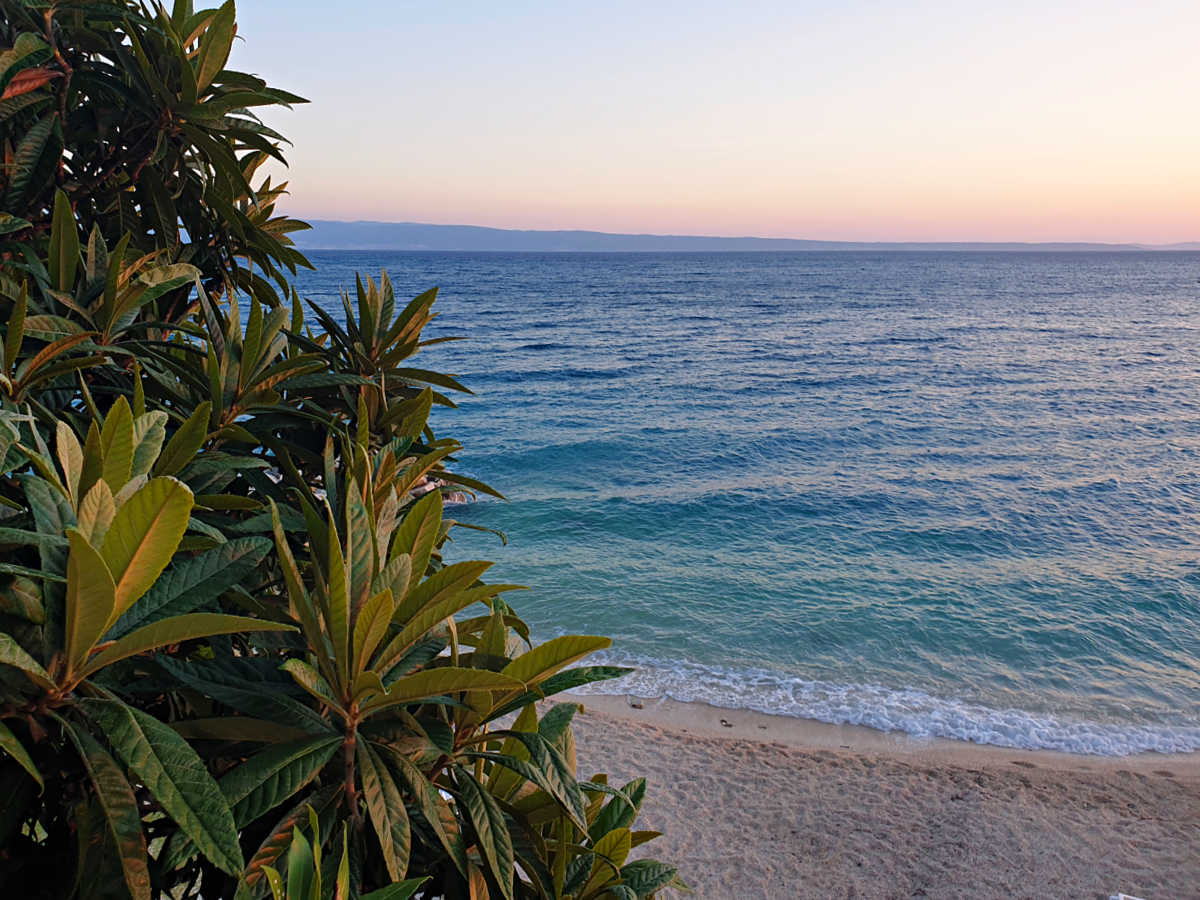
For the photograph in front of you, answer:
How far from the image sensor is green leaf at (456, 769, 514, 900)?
1169 millimetres

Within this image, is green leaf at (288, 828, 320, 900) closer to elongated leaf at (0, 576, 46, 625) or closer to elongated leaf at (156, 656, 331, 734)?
elongated leaf at (156, 656, 331, 734)

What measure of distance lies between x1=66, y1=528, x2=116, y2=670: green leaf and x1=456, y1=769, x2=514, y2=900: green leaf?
616 mm

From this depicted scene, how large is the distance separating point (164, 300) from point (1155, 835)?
8.35 m

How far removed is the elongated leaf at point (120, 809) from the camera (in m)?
0.88

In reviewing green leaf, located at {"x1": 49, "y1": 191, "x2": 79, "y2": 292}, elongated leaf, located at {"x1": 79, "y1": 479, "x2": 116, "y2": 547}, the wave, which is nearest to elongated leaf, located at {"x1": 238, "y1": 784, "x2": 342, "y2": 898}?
elongated leaf, located at {"x1": 79, "y1": 479, "x2": 116, "y2": 547}

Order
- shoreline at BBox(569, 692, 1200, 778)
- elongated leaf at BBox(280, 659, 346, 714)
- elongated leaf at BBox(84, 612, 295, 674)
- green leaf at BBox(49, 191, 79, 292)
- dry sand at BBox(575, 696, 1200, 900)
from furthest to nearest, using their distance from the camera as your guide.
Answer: shoreline at BBox(569, 692, 1200, 778) < dry sand at BBox(575, 696, 1200, 900) < green leaf at BBox(49, 191, 79, 292) < elongated leaf at BBox(280, 659, 346, 714) < elongated leaf at BBox(84, 612, 295, 674)

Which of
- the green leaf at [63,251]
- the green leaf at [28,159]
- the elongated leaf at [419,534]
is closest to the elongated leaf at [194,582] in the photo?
the elongated leaf at [419,534]

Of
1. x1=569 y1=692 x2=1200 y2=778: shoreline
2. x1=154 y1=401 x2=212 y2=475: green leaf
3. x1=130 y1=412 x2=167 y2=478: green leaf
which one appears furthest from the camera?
x1=569 y1=692 x2=1200 y2=778: shoreline

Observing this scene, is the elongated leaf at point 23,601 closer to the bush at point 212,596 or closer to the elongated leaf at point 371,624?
the bush at point 212,596

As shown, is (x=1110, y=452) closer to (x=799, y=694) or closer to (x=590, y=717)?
(x=799, y=694)

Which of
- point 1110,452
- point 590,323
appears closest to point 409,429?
point 1110,452

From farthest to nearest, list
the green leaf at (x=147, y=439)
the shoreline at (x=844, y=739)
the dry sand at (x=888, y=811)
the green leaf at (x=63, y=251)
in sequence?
the shoreline at (x=844, y=739)
the dry sand at (x=888, y=811)
the green leaf at (x=63, y=251)
the green leaf at (x=147, y=439)

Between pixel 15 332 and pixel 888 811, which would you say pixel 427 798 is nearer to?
pixel 15 332

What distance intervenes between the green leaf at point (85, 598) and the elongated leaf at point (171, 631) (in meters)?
0.03
